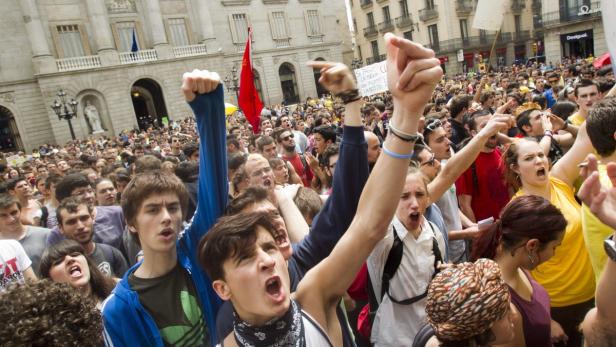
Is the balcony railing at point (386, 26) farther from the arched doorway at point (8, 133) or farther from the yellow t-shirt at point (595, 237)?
the yellow t-shirt at point (595, 237)

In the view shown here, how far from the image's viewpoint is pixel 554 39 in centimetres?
3275

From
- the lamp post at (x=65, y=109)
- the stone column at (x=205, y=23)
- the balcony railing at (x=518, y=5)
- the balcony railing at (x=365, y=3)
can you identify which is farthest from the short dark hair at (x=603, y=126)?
the balcony railing at (x=518, y=5)

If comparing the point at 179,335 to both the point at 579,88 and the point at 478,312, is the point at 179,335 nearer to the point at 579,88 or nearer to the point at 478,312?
the point at 478,312

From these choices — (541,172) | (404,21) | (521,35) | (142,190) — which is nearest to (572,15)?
(521,35)

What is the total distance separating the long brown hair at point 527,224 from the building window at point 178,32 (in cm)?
3233

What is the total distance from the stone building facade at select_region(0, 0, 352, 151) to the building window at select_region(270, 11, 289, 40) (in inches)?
3.4

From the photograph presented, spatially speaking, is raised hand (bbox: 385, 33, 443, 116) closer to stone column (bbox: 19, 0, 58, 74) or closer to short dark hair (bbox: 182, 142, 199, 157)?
short dark hair (bbox: 182, 142, 199, 157)

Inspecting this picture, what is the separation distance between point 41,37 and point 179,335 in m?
30.3

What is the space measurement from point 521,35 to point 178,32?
33249 mm

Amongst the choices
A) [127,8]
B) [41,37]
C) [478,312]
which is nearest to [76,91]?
[41,37]

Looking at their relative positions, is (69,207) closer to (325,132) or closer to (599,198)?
(325,132)

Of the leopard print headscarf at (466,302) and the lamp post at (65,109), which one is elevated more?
the lamp post at (65,109)

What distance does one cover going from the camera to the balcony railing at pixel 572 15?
30505 mm

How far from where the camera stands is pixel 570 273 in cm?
249
